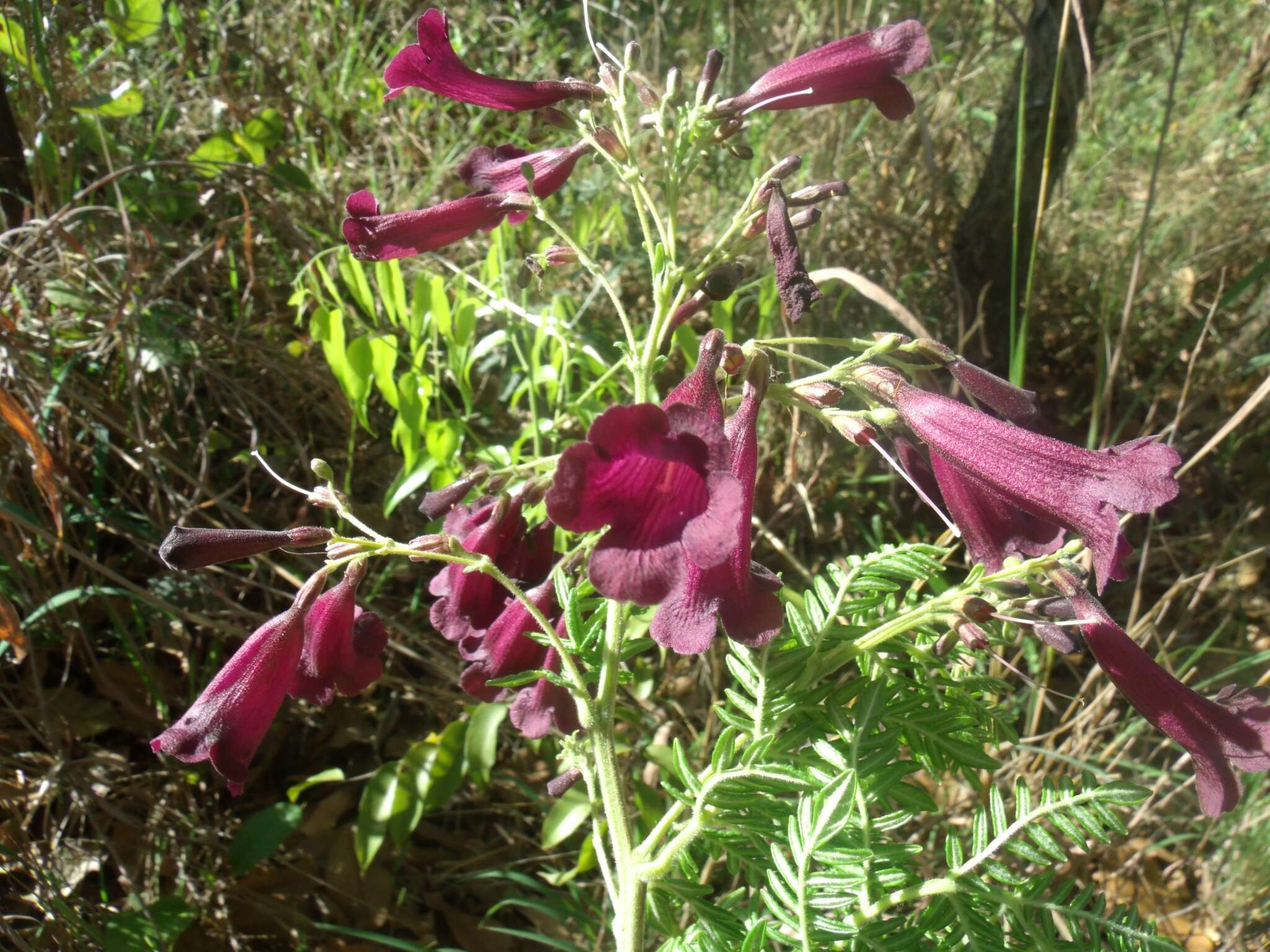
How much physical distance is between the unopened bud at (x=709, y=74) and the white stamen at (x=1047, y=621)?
0.69 meters

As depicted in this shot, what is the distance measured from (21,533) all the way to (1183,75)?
5.01 m

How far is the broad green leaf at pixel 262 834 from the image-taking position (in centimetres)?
176

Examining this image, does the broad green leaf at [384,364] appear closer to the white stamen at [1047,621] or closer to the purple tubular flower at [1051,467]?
the purple tubular flower at [1051,467]

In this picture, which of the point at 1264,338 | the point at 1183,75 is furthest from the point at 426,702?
the point at 1183,75

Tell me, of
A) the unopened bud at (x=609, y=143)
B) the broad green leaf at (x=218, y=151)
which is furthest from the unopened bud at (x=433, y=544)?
the broad green leaf at (x=218, y=151)

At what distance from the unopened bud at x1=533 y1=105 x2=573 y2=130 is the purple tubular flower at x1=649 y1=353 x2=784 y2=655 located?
0.49m

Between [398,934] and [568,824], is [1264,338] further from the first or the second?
[398,934]

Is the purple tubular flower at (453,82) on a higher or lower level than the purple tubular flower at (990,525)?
higher

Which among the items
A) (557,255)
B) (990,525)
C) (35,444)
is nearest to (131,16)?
(35,444)

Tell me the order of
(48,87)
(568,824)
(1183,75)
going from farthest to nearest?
(1183,75) < (48,87) < (568,824)

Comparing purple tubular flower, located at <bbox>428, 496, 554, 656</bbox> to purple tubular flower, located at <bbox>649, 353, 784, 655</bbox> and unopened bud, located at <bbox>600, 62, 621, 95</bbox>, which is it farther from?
unopened bud, located at <bbox>600, 62, 621, 95</bbox>

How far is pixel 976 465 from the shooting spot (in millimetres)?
975

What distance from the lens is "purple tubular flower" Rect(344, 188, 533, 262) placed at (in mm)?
1211

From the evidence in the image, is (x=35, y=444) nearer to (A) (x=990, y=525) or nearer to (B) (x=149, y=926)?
(B) (x=149, y=926)
